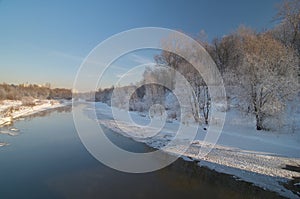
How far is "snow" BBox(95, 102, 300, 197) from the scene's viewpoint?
7.97 metres

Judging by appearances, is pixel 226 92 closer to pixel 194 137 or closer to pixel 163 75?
pixel 194 137

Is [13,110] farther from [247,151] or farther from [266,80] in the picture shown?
[266,80]

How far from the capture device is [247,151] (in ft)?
35.1

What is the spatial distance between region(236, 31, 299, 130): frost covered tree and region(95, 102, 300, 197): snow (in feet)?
4.90

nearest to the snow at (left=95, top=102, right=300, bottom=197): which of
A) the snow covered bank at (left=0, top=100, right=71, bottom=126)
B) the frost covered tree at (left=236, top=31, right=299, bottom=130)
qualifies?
the frost covered tree at (left=236, top=31, right=299, bottom=130)

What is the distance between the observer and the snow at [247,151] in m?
7.97

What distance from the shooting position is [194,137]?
14367 mm

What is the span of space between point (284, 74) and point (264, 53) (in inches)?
83.9

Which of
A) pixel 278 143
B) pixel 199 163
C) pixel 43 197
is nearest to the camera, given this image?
pixel 43 197

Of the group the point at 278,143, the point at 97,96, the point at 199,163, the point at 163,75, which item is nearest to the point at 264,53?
the point at 278,143

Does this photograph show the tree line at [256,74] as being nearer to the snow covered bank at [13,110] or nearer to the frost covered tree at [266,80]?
the frost covered tree at [266,80]

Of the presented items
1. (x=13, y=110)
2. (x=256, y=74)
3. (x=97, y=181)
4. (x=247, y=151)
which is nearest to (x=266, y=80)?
(x=256, y=74)

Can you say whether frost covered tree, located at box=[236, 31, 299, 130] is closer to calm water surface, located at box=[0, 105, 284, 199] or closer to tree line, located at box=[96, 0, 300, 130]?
tree line, located at box=[96, 0, 300, 130]

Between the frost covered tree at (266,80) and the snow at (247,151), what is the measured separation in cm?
149
